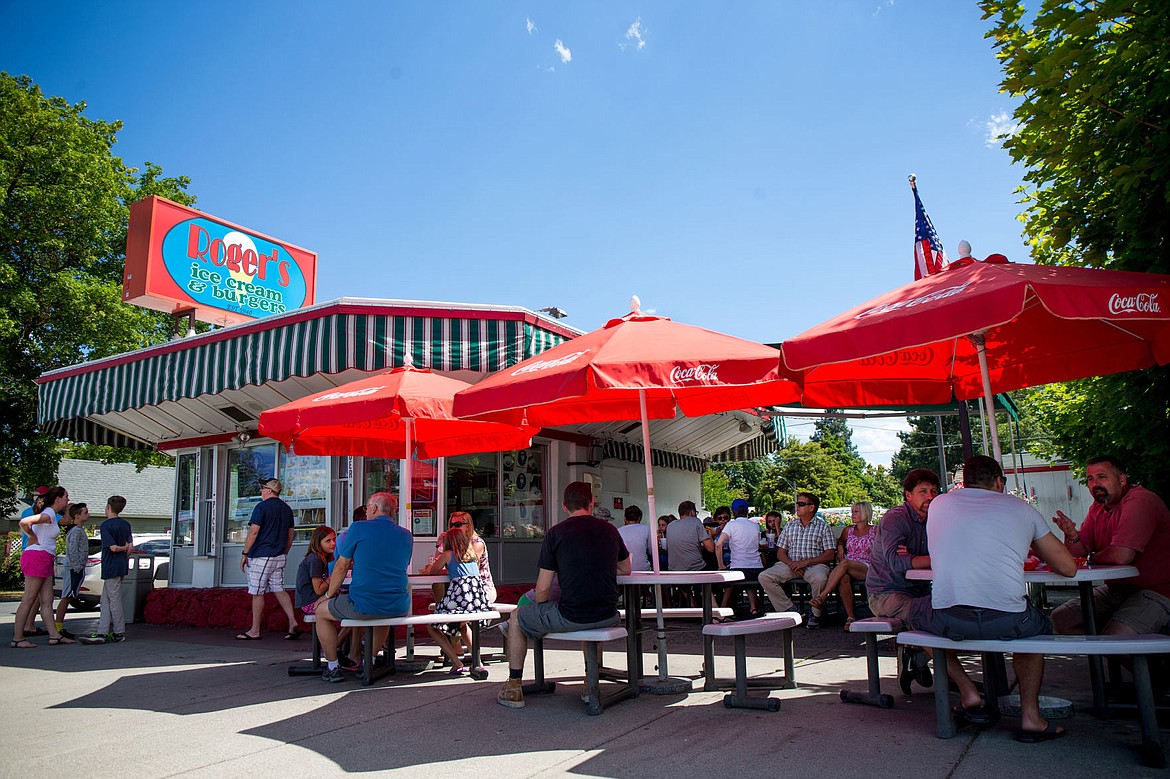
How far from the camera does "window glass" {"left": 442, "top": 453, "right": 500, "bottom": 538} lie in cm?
1050

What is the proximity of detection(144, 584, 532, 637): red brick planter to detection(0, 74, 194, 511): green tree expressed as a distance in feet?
41.0

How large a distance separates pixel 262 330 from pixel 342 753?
6.21m

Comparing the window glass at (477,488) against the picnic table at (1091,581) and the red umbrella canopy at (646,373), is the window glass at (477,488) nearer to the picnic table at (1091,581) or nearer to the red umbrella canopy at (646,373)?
the red umbrella canopy at (646,373)

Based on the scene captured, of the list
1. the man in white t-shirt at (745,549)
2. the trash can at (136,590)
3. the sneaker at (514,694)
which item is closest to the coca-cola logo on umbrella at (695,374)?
the sneaker at (514,694)

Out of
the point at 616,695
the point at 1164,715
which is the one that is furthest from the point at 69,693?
the point at 1164,715

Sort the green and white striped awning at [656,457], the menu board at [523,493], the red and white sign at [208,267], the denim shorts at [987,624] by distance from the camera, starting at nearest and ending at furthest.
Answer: the denim shorts at [987,624] < the menu board at [523,493] < the red and white sign at [208,267] < the green and white striped awning at [656,457]

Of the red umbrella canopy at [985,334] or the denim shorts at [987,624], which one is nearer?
the denim shorts at [987,624]

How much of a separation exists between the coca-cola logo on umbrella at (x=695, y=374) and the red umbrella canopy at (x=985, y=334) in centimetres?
65

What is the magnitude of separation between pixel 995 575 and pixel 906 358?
249 centimetres

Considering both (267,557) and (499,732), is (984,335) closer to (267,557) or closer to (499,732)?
(499,732)

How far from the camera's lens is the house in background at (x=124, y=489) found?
35.8 meters

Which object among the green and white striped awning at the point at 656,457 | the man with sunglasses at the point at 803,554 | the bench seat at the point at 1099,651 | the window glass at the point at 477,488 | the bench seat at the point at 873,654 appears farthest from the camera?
the green and white striped awning at the point at 656,457

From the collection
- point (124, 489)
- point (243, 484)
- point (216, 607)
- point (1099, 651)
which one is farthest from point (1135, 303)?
point (124, 489)

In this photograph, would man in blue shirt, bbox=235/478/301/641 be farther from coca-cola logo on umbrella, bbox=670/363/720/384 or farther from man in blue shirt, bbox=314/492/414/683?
coca-cola logo on umbrella, bbox=670/363/720/384
